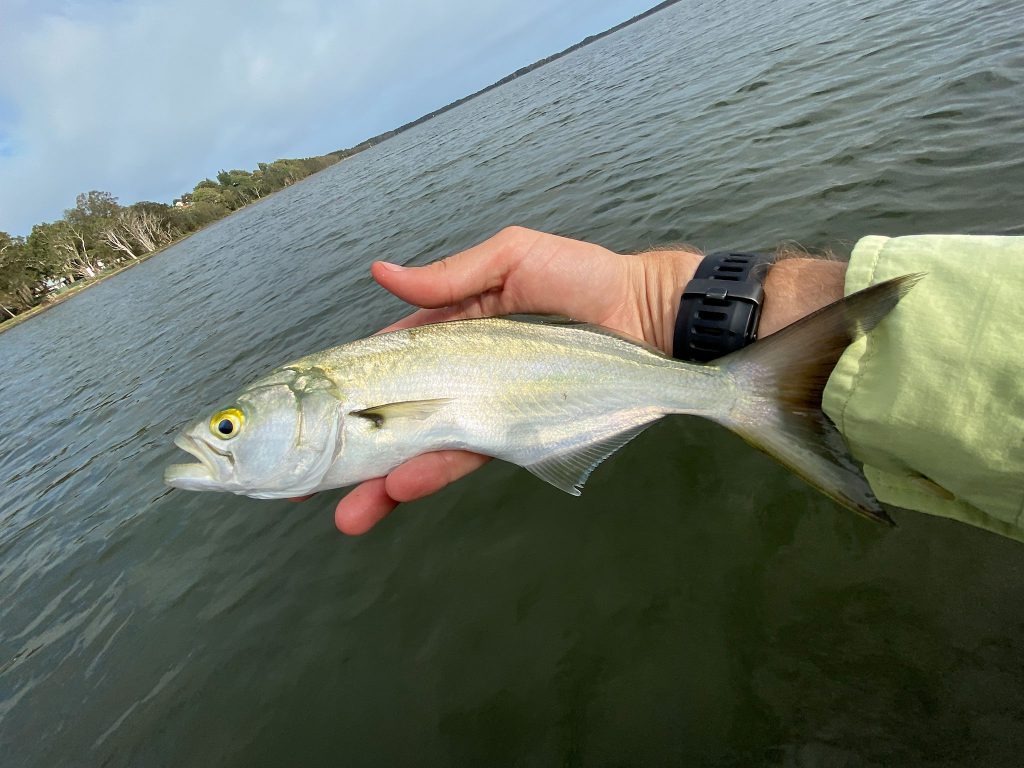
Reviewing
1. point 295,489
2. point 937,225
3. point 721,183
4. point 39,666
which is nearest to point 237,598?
point 39,666

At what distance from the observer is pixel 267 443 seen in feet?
9.94

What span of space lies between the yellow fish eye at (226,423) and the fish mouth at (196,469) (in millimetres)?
99

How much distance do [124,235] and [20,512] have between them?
100286 mm

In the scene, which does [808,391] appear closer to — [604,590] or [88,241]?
[604,590]

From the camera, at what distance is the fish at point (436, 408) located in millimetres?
2912

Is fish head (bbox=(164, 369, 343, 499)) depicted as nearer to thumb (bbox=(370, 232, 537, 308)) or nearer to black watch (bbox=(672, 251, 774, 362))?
thumb (bbox=(370, 232, 537, 308))

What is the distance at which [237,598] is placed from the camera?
221 inches

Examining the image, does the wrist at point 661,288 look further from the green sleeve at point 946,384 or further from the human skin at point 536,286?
the green sleeve at point 946,384

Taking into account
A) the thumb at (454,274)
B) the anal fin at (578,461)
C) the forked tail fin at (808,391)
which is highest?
the thumb at (454,274)

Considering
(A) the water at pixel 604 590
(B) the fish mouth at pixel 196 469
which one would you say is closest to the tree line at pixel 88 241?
(A) the water at pixel 604 590

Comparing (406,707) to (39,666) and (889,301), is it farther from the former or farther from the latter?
(39,666)

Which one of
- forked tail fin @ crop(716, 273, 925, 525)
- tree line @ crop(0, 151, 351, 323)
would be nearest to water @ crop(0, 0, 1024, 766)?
forked tail fin @ crop(716, 273, 925, 525)

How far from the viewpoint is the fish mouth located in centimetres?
292

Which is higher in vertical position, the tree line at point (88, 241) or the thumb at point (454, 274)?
the tree line at point (88, 241)
